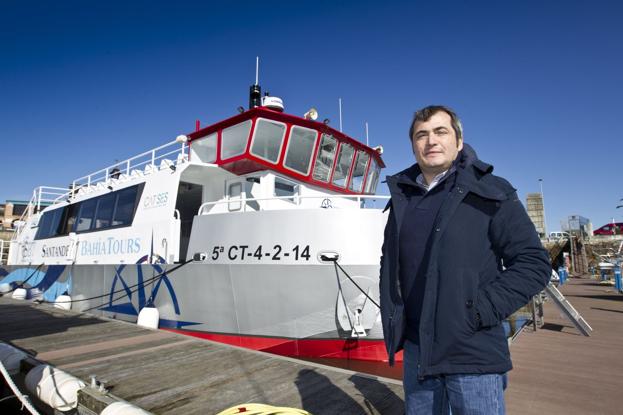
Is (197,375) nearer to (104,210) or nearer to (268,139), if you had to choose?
(268,139)

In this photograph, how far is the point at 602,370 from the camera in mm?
4832

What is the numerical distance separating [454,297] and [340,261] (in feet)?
14.1

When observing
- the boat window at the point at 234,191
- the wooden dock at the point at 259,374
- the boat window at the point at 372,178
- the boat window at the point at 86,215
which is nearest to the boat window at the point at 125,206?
the boat window at the point at 86,215

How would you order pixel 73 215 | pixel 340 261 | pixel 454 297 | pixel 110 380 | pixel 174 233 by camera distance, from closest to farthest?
1. pixel 454 297
2. pixel 110 380
3. pixel 340 261
4. pixel 174 233
5. pixel 73 215

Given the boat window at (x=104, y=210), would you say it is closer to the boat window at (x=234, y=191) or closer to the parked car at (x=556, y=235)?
the boat window at (x=234, y=191)

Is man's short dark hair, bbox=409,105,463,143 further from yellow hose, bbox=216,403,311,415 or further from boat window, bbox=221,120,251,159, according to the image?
boat window, bbox=221,120,251,159

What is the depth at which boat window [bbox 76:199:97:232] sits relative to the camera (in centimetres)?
1077

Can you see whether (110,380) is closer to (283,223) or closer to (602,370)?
(283,223)

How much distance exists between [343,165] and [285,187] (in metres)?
1.56

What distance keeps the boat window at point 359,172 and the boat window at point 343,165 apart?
9.4 inches

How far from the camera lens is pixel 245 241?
6.32 m

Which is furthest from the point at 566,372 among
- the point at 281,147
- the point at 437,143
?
the point at 281,147

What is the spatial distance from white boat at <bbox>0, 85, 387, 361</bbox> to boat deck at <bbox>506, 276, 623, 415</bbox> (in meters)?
2.17

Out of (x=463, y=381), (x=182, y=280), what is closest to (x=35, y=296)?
(x=182, y=280)
